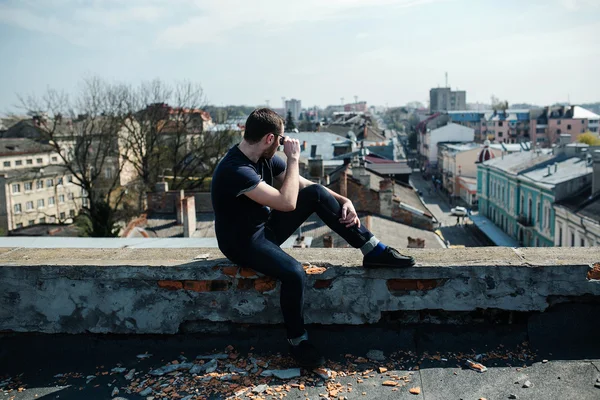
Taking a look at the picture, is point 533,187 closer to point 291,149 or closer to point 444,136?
point 291,149

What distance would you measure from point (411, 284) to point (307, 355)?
778 millimetres

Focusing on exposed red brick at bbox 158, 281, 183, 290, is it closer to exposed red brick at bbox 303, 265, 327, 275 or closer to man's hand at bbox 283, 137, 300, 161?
exposed red brick at bbox 303, 265, 327, 275

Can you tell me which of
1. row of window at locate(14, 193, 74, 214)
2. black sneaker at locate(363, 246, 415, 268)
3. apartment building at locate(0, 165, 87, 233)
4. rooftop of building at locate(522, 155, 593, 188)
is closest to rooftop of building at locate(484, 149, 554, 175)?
rooftop of building at locate(522, 155, 593, 188)

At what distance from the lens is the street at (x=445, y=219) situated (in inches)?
1549

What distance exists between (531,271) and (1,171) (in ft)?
168

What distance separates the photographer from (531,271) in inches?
141

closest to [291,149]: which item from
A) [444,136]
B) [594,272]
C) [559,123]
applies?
[594,272]

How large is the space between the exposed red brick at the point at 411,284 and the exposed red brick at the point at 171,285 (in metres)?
1.26

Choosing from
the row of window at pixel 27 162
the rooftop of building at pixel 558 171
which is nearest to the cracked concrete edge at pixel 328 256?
the rooftop of building at pixel 558 171

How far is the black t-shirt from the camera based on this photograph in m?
3.47

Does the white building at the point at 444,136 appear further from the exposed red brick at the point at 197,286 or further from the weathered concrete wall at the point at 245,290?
the exposed red brick at the point at 197,286

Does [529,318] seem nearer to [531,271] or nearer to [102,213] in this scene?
[531,271]

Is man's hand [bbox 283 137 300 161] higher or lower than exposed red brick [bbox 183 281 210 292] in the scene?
higher

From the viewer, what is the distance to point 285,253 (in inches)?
141
